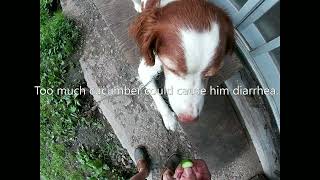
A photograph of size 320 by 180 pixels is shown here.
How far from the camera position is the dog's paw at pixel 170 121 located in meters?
3.34

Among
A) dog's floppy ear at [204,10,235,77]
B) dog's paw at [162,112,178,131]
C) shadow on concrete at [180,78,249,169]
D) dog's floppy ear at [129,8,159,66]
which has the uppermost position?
dog's floppy ear at [129,8,159,66]

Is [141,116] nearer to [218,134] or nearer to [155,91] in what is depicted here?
[155,91]

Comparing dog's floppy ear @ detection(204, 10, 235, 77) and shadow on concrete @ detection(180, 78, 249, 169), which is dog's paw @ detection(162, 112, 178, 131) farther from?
dog's floppy ear @ detection(204, 10, 235, 77)

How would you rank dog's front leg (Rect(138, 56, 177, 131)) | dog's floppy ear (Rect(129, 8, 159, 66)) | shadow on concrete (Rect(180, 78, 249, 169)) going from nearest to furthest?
dog's floppy ear (Rect(129, 8, 159, 66)), dog's front leg (Rect(138, 56, 177, 131)), shadow on concrete (Rect(180, 78, 249, 169))

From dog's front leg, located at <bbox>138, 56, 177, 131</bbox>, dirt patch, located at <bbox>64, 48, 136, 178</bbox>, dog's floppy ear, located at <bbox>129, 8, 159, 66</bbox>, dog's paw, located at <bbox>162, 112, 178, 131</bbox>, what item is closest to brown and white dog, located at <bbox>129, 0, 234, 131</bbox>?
dog's floppy ear, located at <bbox>129, 8, 159, 66</bbox>

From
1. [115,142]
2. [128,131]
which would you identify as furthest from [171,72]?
[115,142]

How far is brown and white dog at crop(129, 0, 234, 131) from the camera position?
224 centimetres

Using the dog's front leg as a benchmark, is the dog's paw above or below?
below

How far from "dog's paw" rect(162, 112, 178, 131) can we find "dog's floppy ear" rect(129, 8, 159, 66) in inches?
29.5

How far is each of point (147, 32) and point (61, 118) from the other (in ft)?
5.55

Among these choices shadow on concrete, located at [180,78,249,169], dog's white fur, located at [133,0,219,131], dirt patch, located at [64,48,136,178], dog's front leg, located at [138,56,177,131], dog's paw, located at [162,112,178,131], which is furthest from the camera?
dirt patch, located at [64,48,136,178]

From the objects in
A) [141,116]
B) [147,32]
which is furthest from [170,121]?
[147,32]

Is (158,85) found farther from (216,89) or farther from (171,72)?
(171,72)

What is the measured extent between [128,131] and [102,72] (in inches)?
21.8
